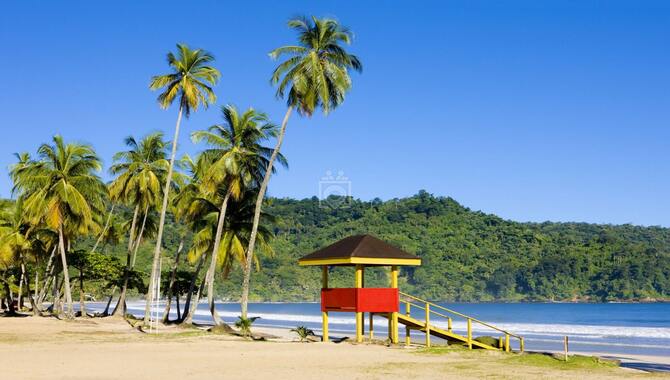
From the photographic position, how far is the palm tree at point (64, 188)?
39438 mm

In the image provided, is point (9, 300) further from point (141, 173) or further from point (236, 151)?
point (236, 151)

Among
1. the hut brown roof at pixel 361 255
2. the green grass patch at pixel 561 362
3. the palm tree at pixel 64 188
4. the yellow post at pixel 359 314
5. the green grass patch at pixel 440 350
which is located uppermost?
the palm tree at pixel 64 188

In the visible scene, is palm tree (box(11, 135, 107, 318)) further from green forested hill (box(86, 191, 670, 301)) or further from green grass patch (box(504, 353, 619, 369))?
green forested hill (box(86, 191, 670, 301))

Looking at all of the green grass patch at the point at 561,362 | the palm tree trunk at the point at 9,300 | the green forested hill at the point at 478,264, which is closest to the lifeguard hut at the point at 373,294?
the green grass patch at the point at 561,362

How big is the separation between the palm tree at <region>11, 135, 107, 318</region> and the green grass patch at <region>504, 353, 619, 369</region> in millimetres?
24202

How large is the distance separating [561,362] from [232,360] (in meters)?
10.4

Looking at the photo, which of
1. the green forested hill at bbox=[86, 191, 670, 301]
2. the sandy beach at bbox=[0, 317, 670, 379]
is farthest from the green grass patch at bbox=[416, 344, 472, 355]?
the green forested hill at bbox=[86, 191, 670, 301]

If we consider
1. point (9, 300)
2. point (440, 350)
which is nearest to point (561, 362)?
point (440, 350)

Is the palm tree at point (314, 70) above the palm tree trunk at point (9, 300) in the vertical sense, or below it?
above

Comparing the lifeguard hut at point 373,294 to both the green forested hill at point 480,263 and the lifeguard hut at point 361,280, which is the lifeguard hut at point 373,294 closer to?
the lifeguard hut at point 361,280

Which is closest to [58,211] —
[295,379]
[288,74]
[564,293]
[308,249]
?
[288,74]

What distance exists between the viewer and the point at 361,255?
2886cm

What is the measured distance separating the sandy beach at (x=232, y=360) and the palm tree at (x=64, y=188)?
8693 millimetres

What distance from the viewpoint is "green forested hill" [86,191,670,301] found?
543 ft
